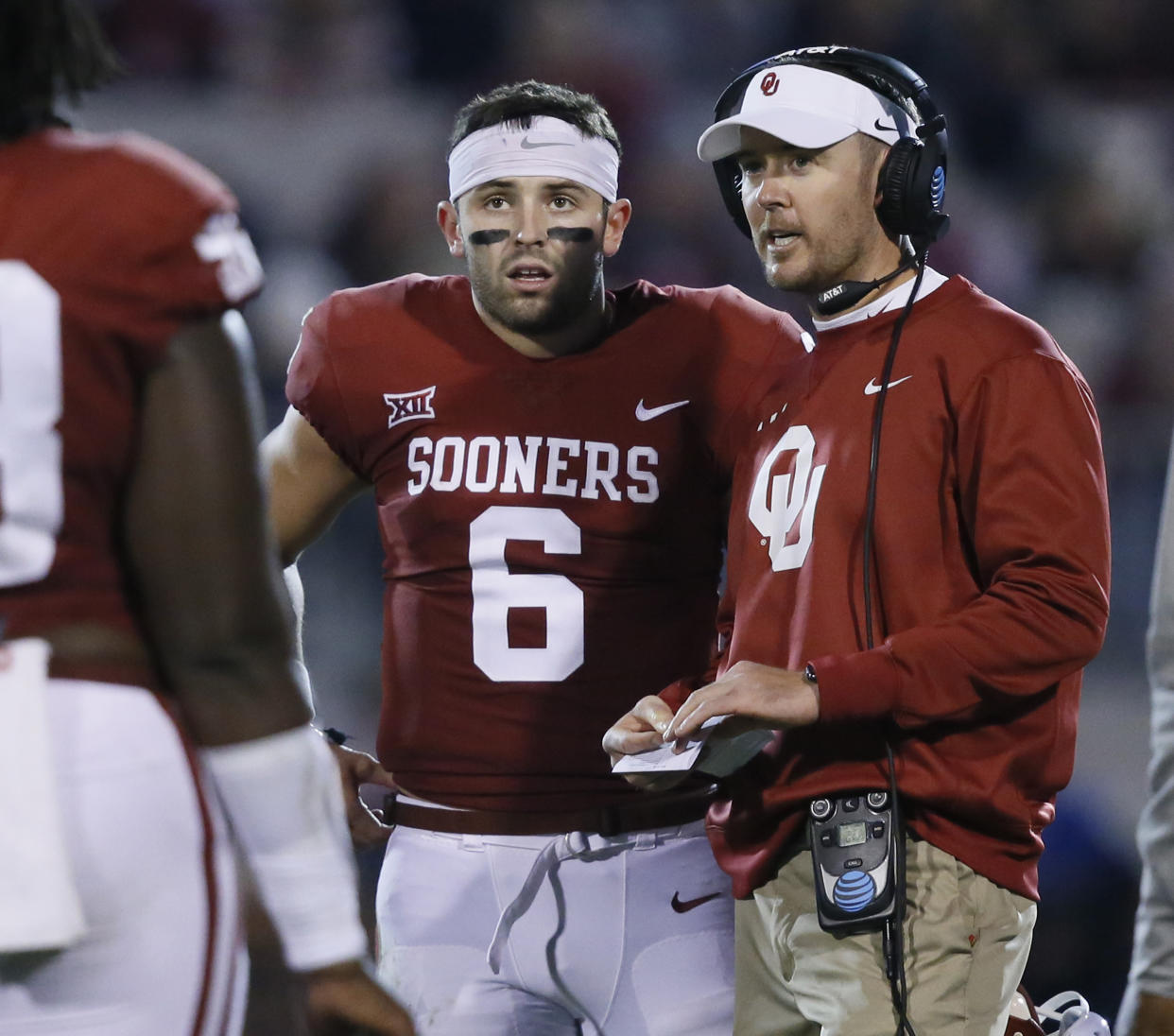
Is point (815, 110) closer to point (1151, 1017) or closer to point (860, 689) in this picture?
point (860, 689)

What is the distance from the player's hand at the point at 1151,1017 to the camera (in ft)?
5.56

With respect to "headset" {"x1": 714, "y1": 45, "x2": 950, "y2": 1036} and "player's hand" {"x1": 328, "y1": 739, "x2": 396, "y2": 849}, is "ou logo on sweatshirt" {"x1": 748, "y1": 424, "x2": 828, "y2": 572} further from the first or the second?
"player's hand" {"x1": 328, "y1": 739, "x2": 396, "y2": 849}

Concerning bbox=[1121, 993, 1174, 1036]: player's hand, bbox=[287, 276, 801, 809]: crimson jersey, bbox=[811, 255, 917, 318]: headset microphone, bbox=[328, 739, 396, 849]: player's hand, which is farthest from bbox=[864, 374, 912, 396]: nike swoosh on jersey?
bbox=[328, 739, 396, 849]: player's hand

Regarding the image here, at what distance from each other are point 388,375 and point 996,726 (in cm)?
103

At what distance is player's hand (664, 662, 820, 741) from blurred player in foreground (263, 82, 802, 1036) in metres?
0.51

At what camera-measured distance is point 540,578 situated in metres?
2.38

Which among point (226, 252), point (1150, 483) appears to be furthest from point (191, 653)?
point (1150, 483)

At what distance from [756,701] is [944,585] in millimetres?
287

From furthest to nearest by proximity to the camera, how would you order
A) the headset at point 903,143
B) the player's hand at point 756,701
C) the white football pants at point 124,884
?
the headset at point 903,143
the player's hand at point 756,701
the white football pants at point 124,884

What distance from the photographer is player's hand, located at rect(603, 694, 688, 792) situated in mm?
1994

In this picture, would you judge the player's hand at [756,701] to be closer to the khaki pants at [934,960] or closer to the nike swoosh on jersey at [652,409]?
the khaki pants at [934,960]

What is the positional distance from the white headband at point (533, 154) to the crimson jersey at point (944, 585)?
1.88ft

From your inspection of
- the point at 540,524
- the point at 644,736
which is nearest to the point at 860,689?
the point at 644,736

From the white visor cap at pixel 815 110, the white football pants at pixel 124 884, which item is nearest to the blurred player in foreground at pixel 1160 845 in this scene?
the white visor cap at pixel 815 110
